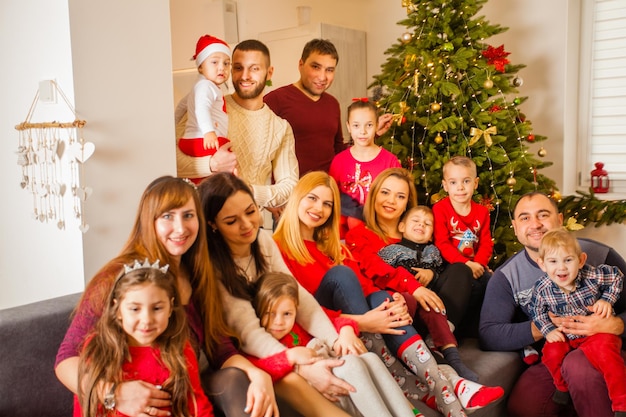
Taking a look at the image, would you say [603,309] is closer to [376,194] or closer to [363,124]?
[376,194]

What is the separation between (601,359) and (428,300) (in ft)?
2.45

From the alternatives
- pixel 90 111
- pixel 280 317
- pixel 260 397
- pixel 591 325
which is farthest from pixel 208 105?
pixel 591 325

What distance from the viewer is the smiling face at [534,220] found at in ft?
10.1

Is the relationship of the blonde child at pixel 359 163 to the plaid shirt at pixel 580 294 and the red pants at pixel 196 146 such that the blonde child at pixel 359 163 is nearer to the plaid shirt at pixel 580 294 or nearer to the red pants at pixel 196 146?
the red pants at pixel 196 146

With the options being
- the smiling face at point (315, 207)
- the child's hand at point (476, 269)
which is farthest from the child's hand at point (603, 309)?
the smiling face at point (315, 207)

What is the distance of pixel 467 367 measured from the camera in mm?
2867

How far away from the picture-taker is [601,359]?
2.68 meters

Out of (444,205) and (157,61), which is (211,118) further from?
(444,205)

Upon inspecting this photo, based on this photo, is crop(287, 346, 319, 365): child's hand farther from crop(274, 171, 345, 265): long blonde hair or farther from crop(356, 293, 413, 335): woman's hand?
crop(274, 171, 345, 265): long blonde hair

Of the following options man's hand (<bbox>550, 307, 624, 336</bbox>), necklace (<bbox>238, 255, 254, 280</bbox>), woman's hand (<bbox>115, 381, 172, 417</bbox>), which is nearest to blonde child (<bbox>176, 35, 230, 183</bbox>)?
necklace (<bbox>238, 255, 254, 280</bbox>)

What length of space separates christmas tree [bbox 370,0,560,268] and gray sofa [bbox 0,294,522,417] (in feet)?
7.96

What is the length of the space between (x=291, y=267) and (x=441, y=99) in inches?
76.0

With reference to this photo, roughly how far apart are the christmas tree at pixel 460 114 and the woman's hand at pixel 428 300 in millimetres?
1206

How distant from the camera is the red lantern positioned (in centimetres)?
486
